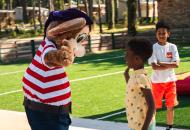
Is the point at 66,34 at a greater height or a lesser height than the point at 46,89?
greater

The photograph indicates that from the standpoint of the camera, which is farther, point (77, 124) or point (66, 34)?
point (77, 124)

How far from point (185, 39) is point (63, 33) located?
2608cm

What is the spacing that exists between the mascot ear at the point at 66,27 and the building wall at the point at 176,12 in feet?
99.4

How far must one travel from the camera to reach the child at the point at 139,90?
4480mm

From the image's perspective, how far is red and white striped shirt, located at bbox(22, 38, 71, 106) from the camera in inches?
168

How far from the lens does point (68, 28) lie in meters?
4.36

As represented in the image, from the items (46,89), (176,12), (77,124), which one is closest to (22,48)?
(176,12)

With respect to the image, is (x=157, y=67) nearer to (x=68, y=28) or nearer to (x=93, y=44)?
(x=68, y=28)

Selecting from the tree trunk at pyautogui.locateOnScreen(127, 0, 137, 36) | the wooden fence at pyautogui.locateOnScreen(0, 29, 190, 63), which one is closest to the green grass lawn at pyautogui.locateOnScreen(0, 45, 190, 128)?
the wooden fence at pyautogui.locateOnScreen(0, 29, 190, 63)

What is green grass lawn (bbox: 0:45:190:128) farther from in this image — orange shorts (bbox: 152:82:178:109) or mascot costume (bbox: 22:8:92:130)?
mascot costume (bbox: 22:8:92:130)

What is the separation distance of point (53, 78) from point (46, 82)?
8 centimetres

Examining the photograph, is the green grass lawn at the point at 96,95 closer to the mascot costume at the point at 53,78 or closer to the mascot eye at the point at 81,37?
the mascot eye at the point at 81,37

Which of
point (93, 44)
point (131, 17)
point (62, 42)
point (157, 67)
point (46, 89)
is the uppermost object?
point (62, 42)

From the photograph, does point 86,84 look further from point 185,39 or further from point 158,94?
point 185,39
